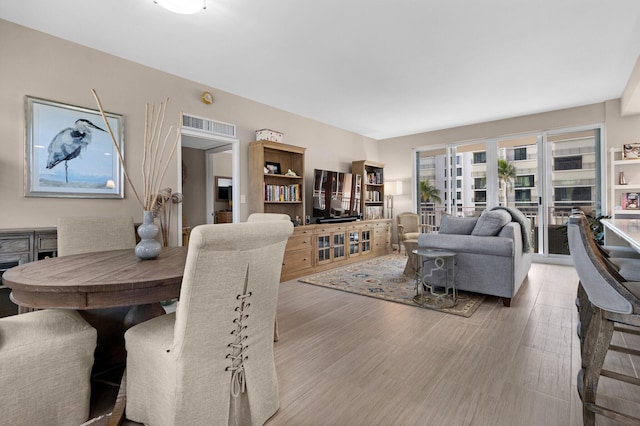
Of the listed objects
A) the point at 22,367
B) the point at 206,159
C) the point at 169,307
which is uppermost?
the point at 206,159

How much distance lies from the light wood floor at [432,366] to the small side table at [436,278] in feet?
0.95

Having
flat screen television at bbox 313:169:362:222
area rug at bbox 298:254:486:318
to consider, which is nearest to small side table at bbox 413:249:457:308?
area rug at bbox 298:254:486:318

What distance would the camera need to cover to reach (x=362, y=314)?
2.97 metres

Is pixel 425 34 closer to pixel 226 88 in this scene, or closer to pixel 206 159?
pixel 226 88

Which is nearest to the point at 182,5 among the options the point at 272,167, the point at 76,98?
the point at 76,98

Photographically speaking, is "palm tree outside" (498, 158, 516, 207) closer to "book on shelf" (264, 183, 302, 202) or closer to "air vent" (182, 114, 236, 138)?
"book on shelf" (264, 183, 302, 202)

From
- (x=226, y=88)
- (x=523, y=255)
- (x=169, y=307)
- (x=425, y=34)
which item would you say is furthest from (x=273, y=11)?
(x=523, y=255)

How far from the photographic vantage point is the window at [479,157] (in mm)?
6051

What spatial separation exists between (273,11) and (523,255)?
3.70 metres

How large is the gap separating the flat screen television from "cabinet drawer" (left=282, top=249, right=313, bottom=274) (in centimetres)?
85

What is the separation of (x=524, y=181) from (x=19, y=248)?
22.9ft

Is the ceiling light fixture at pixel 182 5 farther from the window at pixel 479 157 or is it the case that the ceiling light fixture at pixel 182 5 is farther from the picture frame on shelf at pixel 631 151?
the picture frame on shelf at pixel 631 151

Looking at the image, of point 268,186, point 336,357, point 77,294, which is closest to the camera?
point 77,294

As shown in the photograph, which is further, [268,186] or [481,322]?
[268,186]
